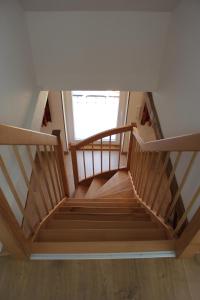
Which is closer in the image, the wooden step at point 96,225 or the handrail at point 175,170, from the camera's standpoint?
the handrail at point 175,170

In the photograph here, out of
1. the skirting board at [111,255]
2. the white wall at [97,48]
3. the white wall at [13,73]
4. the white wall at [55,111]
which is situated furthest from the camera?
the white wall at [55,111]

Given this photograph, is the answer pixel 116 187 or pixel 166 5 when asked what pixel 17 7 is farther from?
pixel 116 187

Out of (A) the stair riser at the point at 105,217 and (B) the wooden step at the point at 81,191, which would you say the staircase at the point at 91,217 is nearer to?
(A) the stair riser at the point at 105,217

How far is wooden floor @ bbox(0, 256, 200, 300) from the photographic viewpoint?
1202 millimetres

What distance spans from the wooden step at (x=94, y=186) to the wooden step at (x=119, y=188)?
139 millimetres

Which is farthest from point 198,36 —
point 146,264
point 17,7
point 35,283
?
point 35,283

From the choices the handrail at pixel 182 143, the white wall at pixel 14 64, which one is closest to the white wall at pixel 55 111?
the white wall at pixel 14 64

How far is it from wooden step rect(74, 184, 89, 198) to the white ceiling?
258 cm

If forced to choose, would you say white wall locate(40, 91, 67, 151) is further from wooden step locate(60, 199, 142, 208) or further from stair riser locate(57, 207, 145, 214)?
stair riser locate(57, 207, 145, 214)

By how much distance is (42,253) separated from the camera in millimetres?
1314

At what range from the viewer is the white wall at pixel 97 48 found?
2.05 metres

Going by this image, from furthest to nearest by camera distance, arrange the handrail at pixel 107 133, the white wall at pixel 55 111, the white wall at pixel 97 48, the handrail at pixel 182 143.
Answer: the white wall at pixel 55 111 < the handrail at pixel 107 133 < the white wall at pixel 97 48 < the handrail at pixel 182 143

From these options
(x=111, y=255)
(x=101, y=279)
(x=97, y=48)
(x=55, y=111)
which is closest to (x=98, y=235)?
(x=111, y=255)

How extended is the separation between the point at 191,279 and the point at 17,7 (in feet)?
8.23
